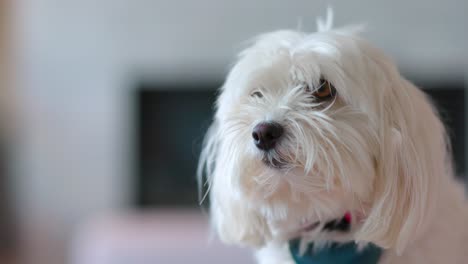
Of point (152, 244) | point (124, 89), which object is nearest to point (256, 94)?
point (152, 244)

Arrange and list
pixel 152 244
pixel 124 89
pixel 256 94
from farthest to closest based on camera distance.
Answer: pixel 124 89
pixel 152 244
pixel 256 94

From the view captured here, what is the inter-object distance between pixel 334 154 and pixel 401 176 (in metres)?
0.13

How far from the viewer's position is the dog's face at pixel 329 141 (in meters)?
1.01

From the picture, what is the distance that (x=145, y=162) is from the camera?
3543mm

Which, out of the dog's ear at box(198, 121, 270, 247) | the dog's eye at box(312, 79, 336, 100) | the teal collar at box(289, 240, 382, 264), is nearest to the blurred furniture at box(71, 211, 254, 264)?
the dog's ear at box(198, 121, 270, 247)

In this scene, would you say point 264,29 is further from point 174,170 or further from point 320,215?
point 320,215

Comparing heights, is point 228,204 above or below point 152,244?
above

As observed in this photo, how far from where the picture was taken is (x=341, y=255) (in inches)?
43.3

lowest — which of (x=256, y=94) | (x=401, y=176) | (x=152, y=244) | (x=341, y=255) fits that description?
(x=152, y=244)

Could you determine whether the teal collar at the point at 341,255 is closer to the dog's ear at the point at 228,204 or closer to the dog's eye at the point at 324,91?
the dog's ear at the point at 228,204

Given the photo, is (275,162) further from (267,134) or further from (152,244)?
(152,244)

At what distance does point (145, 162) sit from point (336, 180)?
8.58 feet

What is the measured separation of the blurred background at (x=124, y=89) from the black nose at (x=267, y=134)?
8.02 ft

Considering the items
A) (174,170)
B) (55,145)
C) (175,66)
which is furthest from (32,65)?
(174,170)
